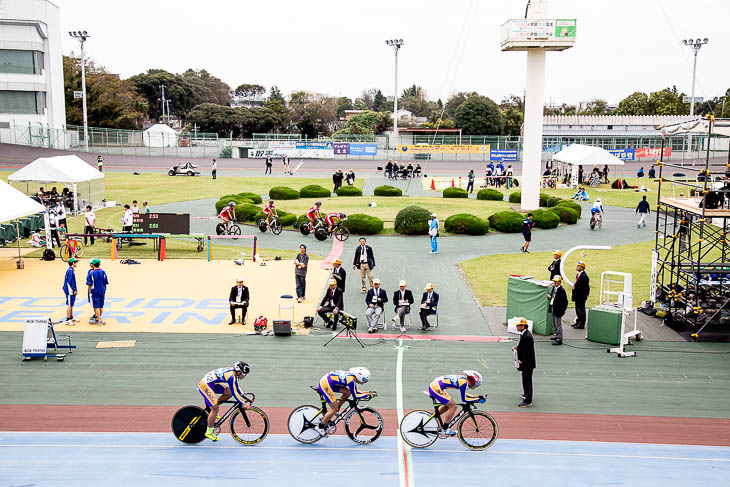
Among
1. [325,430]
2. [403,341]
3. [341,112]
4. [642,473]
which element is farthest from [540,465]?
[341,112]

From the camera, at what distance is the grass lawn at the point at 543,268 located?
21.8 m

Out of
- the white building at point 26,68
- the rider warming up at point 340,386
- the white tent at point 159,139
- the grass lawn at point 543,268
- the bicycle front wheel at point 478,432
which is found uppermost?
the white building at point 26,68

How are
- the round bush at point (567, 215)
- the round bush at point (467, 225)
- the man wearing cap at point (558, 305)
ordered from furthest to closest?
the round bush at point (567, 215), the round bush at point (467, 225), the man wearing cap at point (558, 305)

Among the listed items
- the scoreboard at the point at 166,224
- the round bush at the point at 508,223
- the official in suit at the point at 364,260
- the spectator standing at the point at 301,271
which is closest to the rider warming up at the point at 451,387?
the spectator standing at the point at 301,271

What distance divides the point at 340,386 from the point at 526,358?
13.5 feet

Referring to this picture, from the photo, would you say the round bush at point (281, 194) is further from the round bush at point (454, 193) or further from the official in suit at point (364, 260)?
the official in suit at point (364, 260)

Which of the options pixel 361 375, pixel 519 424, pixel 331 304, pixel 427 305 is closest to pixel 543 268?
pixel 427 305

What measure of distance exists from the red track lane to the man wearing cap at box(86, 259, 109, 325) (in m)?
5.06

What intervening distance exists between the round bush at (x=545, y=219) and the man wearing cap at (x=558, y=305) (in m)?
18.9

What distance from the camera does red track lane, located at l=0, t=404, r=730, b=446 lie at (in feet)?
38.5

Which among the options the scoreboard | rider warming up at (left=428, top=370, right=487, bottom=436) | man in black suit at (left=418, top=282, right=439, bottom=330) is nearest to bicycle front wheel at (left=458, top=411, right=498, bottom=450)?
rider warming up at (left=428, top=370, right=487, bottom=436)

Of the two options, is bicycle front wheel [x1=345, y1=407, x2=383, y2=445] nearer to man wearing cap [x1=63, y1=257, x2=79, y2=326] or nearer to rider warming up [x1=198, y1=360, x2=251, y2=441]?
rider warming up [x1=198, y1=360, x2=251, y2=441]

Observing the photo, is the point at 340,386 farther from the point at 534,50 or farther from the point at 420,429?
the point at 534,50

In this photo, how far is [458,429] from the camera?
1089 cm
